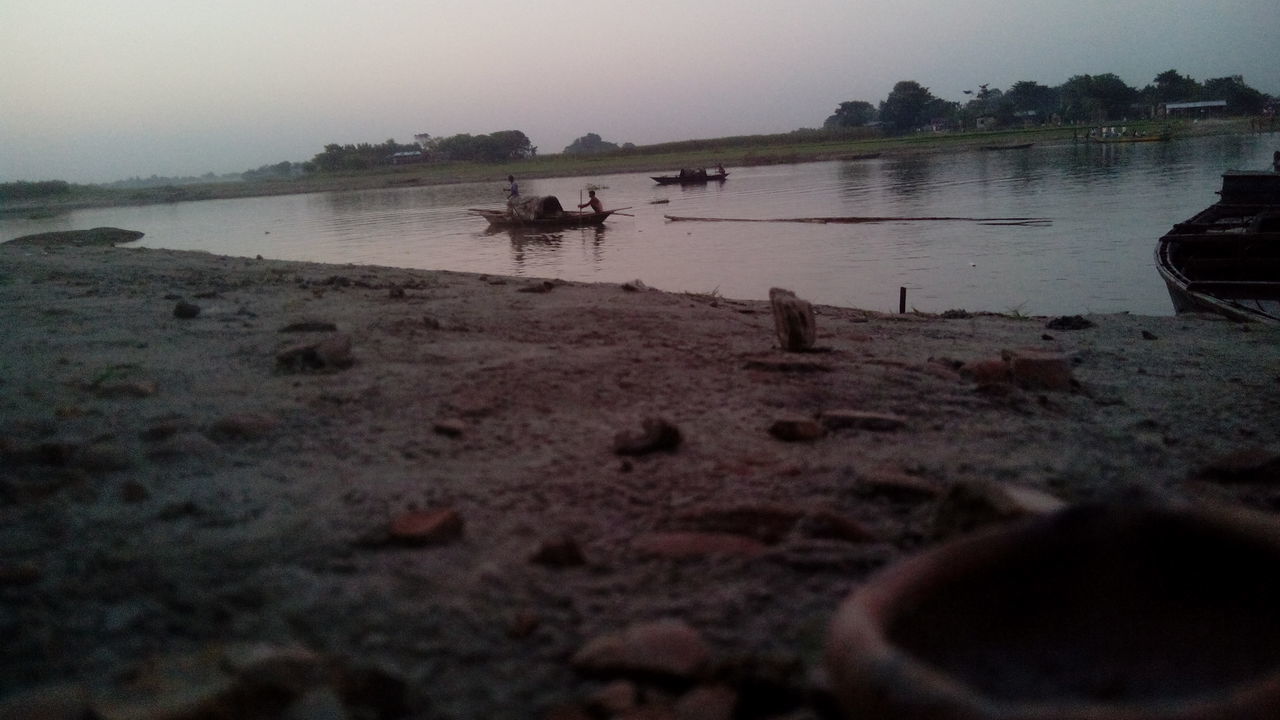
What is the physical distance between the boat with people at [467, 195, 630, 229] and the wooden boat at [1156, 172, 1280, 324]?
13242 mm

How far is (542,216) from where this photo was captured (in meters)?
22.1

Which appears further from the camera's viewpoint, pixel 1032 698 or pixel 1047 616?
pixel 1047 616

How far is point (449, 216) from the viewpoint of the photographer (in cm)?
2984

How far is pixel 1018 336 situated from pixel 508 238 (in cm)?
1655

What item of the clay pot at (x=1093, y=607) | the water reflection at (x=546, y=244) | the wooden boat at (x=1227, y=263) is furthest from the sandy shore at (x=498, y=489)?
the water reflection at (x=546, y=244)

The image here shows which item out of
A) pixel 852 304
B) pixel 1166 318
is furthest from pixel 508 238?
pixel 1166 318

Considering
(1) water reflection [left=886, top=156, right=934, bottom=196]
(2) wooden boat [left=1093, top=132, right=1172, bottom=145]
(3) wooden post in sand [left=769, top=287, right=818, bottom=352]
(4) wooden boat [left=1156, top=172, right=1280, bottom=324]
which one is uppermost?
(2) wooden boat [left=1093, top=132, right=1172, bottom=145]

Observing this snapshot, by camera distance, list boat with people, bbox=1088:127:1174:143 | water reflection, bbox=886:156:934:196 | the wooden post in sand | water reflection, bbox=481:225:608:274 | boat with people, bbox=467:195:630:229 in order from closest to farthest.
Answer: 1. the wooden post in sand
2. water reflection, bbox=481:225:608:274
3. boat with people, bbox=467:195:630:229
4. water reflection, bbox=886:156:934:196
5. boat with people, bbox=1088:127:1174:143

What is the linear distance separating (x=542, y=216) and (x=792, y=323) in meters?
18.4

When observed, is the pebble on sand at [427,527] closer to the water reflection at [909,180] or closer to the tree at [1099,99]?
the water reflection at [909,180]

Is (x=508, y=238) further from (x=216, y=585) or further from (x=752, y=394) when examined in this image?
(x=216, y=585)

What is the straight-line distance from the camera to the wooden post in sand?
4.39m

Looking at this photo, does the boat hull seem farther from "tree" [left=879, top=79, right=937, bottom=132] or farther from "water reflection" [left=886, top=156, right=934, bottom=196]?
"tree" [left=879, top=79, right=937, bottom=132]

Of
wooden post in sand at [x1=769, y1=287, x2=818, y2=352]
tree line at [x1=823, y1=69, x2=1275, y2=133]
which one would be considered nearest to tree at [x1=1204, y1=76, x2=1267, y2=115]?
tree line at [x1=823, y1=69, x2=1275, y2=133]
